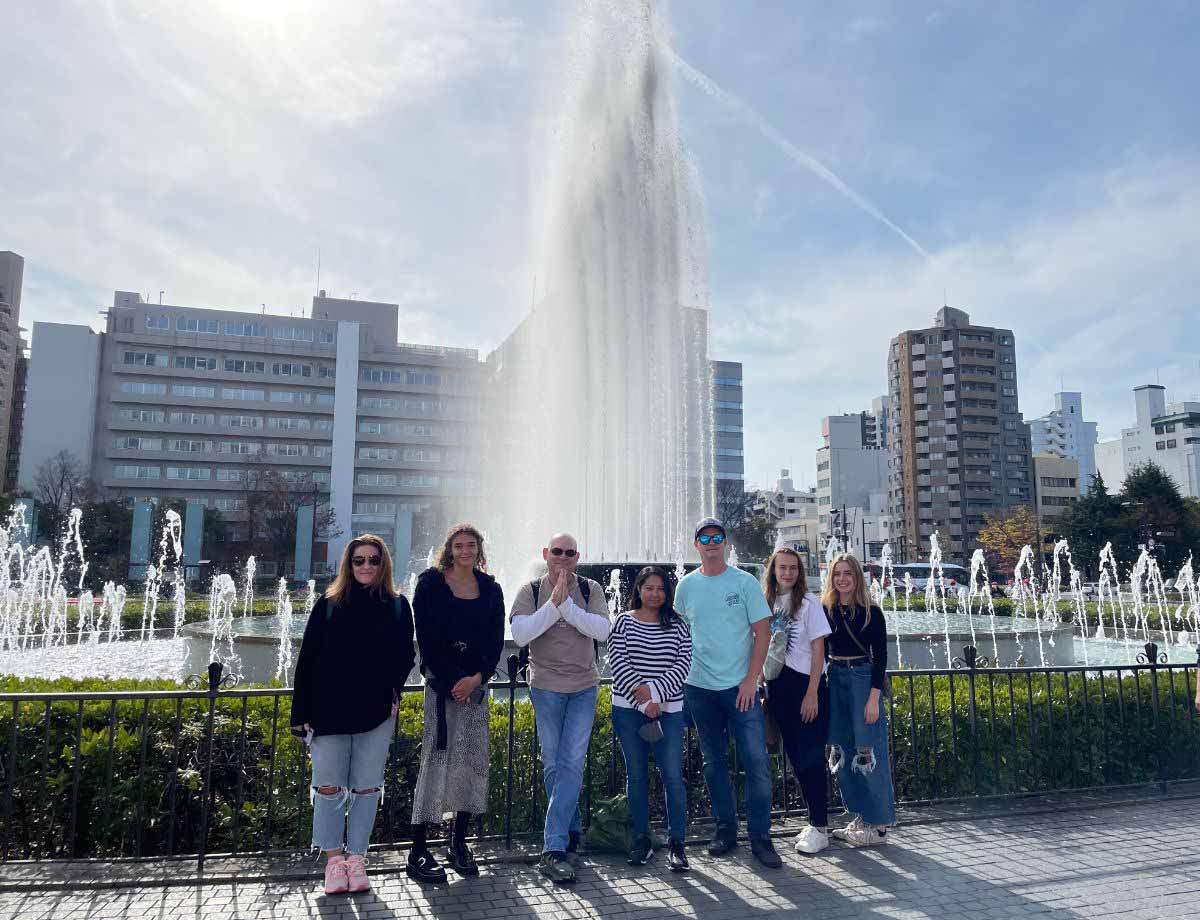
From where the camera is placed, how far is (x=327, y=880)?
475 cm

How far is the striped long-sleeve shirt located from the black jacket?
1384 mm

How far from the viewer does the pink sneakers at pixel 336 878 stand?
4.73 meters

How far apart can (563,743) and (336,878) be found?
1.50 m

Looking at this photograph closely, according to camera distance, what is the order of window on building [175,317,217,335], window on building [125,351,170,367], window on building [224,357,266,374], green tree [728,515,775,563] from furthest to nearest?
window on building [175,317,217,335], window on building [224,357,266,374], window on building [125,351,170,367], green tree [728,515,775,563]

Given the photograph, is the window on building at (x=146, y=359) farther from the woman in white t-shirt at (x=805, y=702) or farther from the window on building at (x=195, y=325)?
the woman in white t-shirt at (x=805, y=702)

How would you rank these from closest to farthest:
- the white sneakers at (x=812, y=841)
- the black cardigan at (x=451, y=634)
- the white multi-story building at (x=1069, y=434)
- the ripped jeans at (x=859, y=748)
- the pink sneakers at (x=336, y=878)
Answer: the pink sneakers at (x=336, y=878) → the black cardigan at (x=451, y=634) → the white sneakers at (x=812, y=841) → the ripped jeans at (x=859, y=748) → the white multi-story building at (x=1069, y=434)

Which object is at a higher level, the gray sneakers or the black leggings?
the black leggings

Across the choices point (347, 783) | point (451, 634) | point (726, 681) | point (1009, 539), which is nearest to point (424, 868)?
point (347, 783)

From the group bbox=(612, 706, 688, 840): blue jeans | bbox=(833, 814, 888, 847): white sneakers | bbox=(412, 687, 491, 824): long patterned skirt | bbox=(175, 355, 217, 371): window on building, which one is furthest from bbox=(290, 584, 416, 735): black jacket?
bbox=(175, 355, 217, 371): window on building

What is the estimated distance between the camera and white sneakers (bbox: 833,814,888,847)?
18.7ft

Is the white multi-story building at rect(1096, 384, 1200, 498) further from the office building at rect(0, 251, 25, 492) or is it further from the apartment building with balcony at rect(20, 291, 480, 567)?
the office building at rect(0, 251, 25, 492)

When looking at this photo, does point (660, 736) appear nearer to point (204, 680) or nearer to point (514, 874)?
point (514, 874)

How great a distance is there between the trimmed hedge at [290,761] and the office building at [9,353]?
90888 millimetres

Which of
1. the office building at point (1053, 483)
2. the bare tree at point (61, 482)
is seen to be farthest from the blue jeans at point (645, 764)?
the office building at point (1053, 483)
